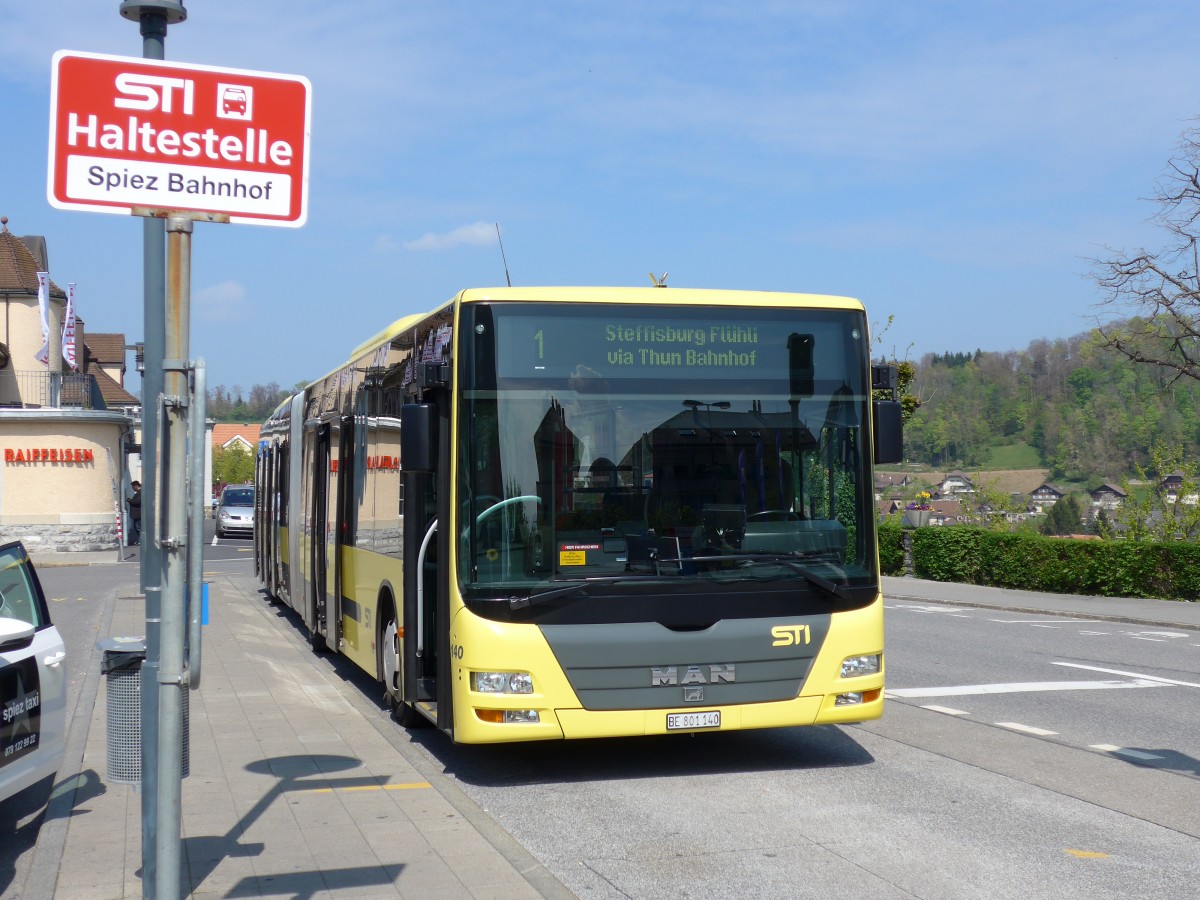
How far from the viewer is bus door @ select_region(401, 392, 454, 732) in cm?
789

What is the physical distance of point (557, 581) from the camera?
7.71 metres

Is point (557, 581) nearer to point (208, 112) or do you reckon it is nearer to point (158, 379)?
point (158, 379)

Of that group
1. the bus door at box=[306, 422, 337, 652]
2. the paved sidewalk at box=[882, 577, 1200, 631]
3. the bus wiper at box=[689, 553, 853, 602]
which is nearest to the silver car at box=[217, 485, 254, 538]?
the paved sidewalk at box=[882, 577, 1200, 631]

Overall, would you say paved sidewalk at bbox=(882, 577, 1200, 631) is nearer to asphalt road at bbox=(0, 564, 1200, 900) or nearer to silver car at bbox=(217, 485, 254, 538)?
asphalt road at bbox=(0, 564, 1200, 900)

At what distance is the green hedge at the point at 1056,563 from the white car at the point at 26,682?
21.2 meters

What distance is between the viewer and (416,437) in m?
7.74

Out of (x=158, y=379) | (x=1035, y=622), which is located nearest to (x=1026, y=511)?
(x=1035, y=622)

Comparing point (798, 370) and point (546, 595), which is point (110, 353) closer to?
point (798, 370)

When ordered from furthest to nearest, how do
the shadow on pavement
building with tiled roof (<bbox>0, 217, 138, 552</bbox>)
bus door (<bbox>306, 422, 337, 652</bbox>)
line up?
building with tiled roof (<bbox>0, 217, 138, 552</bbox>) → bus door (<bbox>306, 422, 337, 652</bbox>) → the shadow on pavement

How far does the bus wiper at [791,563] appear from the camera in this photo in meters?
7.99

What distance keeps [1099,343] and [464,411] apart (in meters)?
25.0

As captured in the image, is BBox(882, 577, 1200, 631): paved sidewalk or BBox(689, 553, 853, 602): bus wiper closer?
BBox(689, 553, 853, 602): bus wiper

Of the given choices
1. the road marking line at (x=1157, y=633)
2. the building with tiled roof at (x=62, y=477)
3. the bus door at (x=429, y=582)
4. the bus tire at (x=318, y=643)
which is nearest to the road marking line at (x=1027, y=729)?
the bus door at (x=429, y=582)

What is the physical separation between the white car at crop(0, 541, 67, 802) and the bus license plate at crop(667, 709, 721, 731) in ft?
11.0
